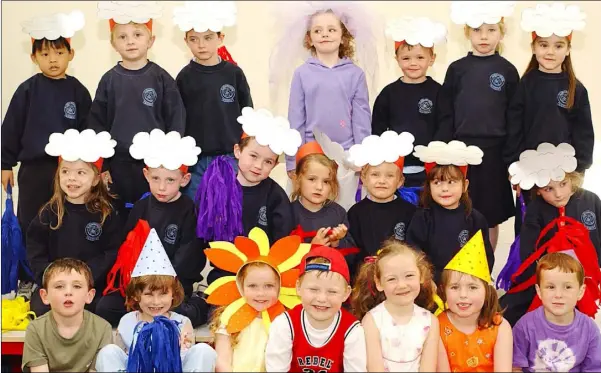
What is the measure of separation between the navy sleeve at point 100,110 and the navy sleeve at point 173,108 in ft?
0.90

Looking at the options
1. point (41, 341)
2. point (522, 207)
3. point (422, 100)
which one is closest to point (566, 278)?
point (522, 207)

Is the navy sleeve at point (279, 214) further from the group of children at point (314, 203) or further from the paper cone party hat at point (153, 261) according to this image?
the paper cone party hat at point (153, 261)

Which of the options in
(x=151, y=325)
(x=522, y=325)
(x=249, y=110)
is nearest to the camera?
(x=151, y=325)

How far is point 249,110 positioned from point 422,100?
909 mm

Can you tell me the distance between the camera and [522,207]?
4.80 m

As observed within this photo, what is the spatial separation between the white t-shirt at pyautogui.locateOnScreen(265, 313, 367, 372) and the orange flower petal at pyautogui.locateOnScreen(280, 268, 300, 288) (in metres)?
0.26

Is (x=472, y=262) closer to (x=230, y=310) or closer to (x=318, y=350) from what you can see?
(x=318, y=350)

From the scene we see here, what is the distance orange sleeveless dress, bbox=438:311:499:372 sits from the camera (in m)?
3.99

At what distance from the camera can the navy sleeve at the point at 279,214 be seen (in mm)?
4547

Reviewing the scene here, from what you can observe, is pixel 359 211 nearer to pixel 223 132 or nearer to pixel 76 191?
pixel 223 132

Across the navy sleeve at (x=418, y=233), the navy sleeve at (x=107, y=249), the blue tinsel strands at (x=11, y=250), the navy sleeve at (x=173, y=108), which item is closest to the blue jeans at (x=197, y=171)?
the navy sleeve at (x=173, y=108)

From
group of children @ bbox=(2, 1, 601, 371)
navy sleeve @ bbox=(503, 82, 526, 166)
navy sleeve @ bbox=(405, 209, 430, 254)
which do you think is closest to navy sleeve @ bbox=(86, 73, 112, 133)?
group of children @ bbox=(2, 1, 601, 371)

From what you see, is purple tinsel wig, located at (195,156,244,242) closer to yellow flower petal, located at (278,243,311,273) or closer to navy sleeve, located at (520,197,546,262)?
yellow flower petal, located at (278,243,311,273)

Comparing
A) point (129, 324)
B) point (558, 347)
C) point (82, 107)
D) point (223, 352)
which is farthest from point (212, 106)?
point (558, 347)
